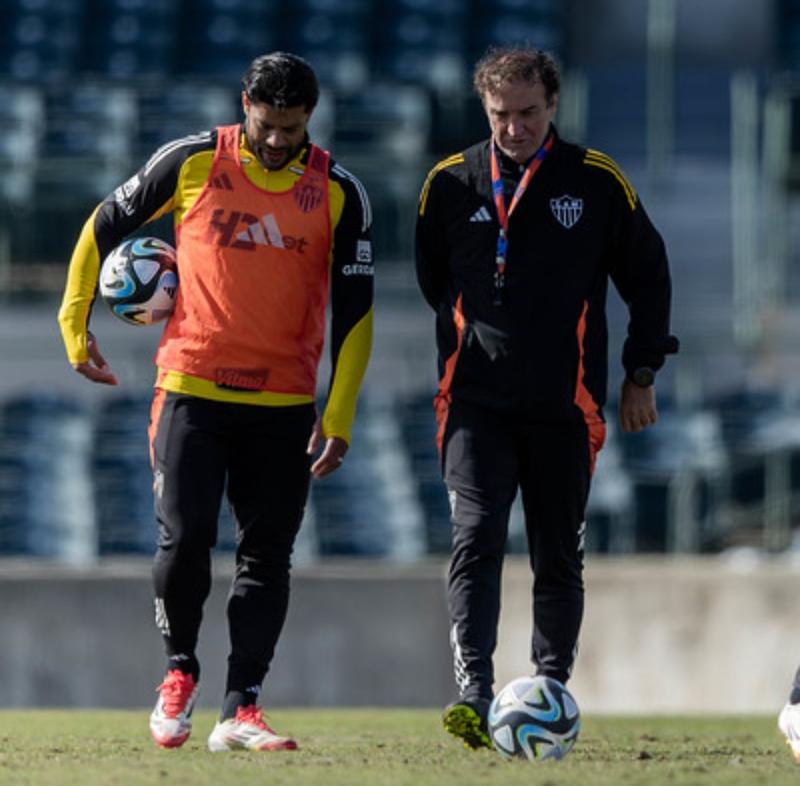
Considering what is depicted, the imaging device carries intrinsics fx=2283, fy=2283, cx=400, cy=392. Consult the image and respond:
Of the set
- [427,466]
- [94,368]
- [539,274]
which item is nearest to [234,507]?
[94,368]

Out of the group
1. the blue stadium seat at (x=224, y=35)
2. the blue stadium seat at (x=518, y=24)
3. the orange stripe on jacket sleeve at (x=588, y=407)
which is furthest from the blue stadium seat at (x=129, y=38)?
the orange stripe on jacket sleeve at (x=588, y=407)

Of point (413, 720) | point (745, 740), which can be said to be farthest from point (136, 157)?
point (745, 740)

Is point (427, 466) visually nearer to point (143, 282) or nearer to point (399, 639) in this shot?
point (399, 639)

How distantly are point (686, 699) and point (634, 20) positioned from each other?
971cm

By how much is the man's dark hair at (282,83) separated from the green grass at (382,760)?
69.6 inches

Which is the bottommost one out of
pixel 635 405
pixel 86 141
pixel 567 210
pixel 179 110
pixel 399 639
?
pixel 399 639

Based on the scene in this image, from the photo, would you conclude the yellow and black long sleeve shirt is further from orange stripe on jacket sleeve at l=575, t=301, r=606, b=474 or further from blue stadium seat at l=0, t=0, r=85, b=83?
blue stadium seat at l=0, t=0, r=85, b=83

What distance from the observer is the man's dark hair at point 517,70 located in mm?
6293

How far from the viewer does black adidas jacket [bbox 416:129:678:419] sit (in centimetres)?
641

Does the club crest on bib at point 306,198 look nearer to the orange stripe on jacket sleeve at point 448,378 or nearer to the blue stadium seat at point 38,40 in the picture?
the orange stripe on jacket sleeve at point 448,378

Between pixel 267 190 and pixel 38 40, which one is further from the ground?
pixel 38 40

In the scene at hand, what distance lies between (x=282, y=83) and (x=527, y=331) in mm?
977

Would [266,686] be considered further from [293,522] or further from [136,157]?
[136,157]

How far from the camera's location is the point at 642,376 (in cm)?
662
